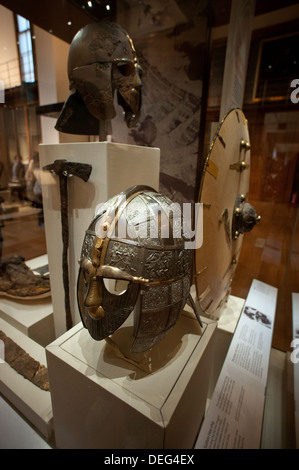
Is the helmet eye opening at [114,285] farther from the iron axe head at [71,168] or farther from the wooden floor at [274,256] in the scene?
the wooden floor at [274,256]

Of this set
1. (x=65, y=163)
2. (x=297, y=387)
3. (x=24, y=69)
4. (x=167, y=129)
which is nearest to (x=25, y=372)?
(x=65, y=163)

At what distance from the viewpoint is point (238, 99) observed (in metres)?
1.80

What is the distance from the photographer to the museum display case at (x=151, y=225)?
34.4 inches

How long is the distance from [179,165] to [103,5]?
1.35m

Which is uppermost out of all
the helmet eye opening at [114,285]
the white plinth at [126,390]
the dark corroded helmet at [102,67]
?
the dark corroded helmet at [102,67]

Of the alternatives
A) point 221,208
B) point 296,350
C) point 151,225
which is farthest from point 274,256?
point 151,225

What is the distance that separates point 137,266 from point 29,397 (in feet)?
3.23

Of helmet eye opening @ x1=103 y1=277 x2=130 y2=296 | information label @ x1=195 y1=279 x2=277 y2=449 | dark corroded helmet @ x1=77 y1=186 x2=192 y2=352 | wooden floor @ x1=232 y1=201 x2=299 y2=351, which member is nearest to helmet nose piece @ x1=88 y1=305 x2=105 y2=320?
dark corroded helmet @ x1=77 y1=186 x2=192 y2=352

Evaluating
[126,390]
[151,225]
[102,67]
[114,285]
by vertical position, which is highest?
[102,67]

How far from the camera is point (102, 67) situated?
1.43m

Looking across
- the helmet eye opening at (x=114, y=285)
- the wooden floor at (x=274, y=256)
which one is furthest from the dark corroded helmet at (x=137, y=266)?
the wooden floor at (x=274, y=256)

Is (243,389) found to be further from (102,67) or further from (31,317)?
(102,67)

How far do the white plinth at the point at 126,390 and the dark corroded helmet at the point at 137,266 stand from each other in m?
0.13

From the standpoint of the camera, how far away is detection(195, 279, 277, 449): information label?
0.95 meters
